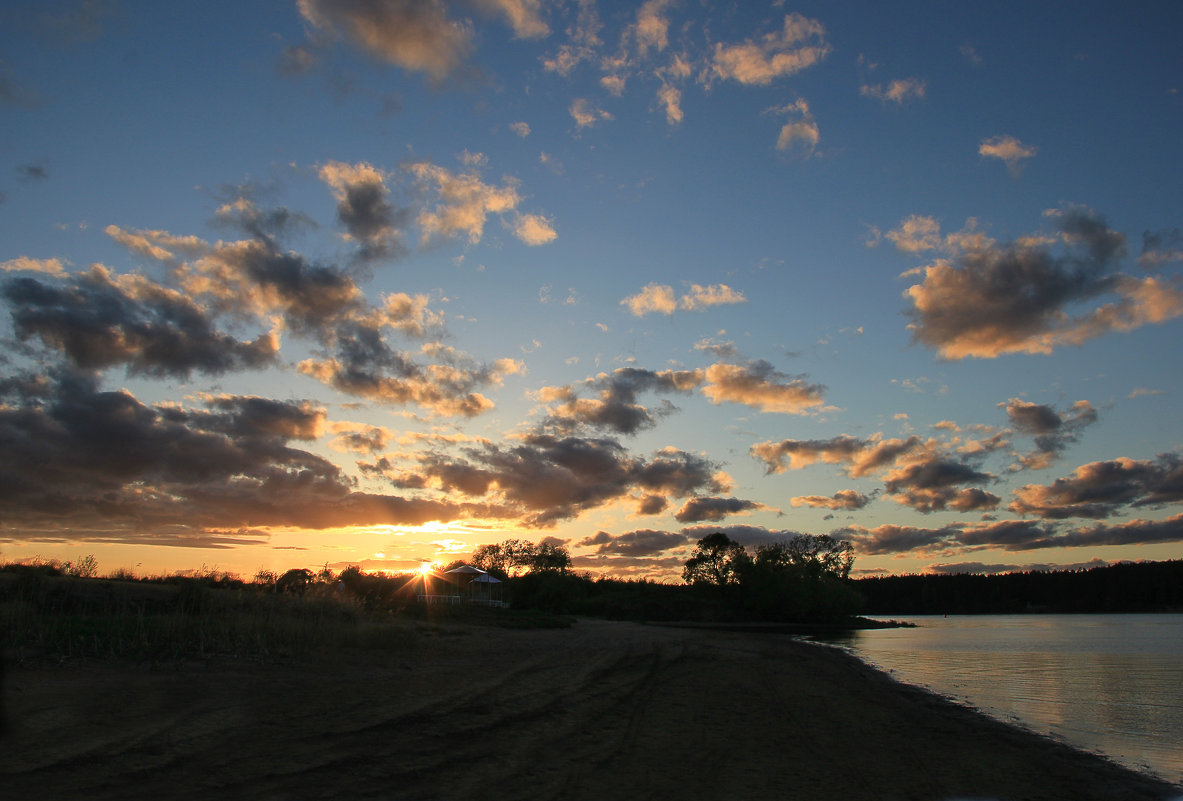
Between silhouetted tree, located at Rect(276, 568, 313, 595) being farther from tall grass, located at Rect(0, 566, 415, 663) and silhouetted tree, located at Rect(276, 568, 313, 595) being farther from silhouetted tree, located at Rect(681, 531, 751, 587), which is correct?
silhouetted tree, located at Rect(681, 531, 751, 587)

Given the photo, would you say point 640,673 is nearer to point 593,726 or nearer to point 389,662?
point 389,662

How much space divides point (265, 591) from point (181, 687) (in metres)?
14.7

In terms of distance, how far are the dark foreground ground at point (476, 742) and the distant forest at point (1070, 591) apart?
164m

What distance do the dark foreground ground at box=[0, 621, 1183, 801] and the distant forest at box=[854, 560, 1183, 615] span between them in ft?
539

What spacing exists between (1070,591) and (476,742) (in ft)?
728

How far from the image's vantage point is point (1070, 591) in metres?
182

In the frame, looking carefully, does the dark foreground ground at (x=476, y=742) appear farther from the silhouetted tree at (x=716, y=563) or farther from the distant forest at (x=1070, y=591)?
the distant forest at (x=1070, y=591)

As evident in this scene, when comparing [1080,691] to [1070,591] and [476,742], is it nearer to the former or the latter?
[476,742]

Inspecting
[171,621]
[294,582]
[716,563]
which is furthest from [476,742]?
[716,563]

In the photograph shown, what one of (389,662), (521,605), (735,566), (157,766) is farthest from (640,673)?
(735,566)

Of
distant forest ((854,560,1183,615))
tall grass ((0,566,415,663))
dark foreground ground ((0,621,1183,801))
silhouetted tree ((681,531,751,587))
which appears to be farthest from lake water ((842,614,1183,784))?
distant forest ((854,560,1183,615))

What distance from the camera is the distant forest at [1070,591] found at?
535ft

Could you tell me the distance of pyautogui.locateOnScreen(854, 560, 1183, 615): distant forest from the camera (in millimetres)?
163125

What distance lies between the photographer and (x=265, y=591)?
24.4m
